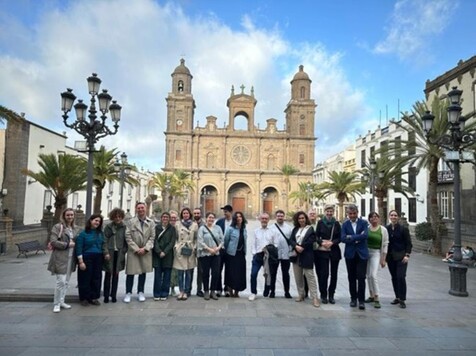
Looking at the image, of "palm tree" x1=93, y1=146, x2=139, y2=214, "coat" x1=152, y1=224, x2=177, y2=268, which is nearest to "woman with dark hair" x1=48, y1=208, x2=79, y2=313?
"coat" x1=152, y1=224, x2=177, y2=268

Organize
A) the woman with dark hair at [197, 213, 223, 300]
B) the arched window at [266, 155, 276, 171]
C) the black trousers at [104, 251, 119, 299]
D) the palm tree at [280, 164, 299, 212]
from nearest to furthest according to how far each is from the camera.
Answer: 1. the black trousers at [104, 251, 119, 299]
2. the woman with dark hair at [197, 213, 223, 300]
3. the palm tree at [280, 164, 299, 212]
4. the arched window at [266, 155, 276, 171]

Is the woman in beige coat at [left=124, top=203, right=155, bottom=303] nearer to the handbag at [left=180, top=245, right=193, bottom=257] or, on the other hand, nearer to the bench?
the handbag at [left=180, top=245, right=193, bottom=257]

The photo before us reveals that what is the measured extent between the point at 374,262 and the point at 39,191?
23.3 metres

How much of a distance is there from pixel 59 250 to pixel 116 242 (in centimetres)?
94

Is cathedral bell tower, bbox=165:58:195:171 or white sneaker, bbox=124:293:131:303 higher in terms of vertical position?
cathedral bell tower, bbox=165:58:195:171

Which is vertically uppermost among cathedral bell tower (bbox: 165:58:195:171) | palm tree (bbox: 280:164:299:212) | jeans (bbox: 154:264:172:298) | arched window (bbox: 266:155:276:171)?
cathedral bell tower (bbox: 165:58:195:171)

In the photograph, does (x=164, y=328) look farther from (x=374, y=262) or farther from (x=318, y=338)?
(x=374, y=262)

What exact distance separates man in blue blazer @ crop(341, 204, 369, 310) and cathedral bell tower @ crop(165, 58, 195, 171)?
44.2m

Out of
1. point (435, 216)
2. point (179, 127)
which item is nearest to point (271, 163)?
point (179, 127)

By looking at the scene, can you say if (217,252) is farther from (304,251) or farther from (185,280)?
(304,251)

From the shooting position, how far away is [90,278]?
6074mm

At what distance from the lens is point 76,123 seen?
326 inches

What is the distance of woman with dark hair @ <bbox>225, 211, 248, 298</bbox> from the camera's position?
666 cm

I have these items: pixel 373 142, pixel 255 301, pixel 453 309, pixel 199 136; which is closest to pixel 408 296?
pixel 453 309
